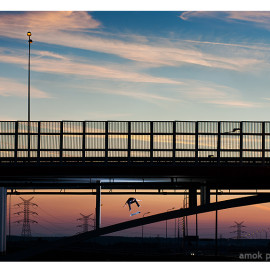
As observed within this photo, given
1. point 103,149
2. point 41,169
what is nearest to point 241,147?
point 103,149

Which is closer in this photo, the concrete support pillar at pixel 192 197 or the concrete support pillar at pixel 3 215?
the concrete support pillar at pixel 192 197

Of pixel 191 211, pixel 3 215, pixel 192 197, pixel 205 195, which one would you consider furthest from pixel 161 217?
pixel 3 215

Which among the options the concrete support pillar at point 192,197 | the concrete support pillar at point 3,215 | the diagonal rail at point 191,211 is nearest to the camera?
the diagonal rail at point 191,211

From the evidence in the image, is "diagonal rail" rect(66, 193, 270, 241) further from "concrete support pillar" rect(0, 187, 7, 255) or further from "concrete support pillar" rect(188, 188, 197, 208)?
"concrete support pillar" rect(0, 187, 7, 255)

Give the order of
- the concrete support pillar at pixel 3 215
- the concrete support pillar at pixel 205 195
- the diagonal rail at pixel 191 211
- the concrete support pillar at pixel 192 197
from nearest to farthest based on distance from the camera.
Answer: the diagonal rail at pixel 191 211 < the concrete support pillar at pixel 205 195 < the concrete support pillar at pixel 192 197 < the concrete support pillar at pixel 3 215

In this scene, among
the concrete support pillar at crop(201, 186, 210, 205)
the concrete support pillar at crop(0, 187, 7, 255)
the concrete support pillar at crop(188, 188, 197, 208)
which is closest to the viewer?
the concrete support pillar at crop(201, 186, 210, 205)

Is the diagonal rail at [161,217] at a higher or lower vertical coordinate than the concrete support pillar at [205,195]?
lower

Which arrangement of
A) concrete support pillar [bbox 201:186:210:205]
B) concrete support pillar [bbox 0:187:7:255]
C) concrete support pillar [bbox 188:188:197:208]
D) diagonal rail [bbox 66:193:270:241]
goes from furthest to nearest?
concrete support pillar [bbox 0:187:7:255] → concrete support pillar [bbox 188:188:197:208] → concrete support pillar [bbox 201:186:210:205] → diagonal rail [bbox 66:193:270:241]

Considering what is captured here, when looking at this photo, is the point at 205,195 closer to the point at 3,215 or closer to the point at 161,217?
the point at 161,217

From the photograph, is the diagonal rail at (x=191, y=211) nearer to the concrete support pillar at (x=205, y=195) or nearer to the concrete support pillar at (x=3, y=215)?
the concrete support pillar at (x=205, y=195)

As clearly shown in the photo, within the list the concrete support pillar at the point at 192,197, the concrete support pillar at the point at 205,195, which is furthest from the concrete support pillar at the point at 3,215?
the concrete support pillar at the point at 205,195

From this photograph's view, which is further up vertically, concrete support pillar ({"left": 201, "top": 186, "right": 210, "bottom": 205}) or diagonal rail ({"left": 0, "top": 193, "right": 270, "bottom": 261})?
concrete support pillar ({"left": 201, "top": 186, "right": 210, "bottom": 205})

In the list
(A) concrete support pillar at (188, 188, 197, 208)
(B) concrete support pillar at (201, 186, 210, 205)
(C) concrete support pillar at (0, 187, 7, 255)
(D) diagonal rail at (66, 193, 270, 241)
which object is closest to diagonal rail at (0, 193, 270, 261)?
(D) diagonal rail at (66, 193, 270, 241)

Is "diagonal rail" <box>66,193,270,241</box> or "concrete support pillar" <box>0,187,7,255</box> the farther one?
"concrete support pillar" <box>0,187,7,255</box>
